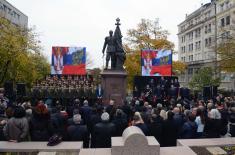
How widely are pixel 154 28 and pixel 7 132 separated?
43.9 meters

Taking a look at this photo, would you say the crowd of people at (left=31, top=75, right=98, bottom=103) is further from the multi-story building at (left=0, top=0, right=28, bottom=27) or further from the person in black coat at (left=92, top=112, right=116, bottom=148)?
the multi-story building at (left=0, top=0, right=28, bottom=27)

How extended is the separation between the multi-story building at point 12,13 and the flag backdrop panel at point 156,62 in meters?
41.5

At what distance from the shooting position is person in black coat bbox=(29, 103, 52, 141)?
998 cm

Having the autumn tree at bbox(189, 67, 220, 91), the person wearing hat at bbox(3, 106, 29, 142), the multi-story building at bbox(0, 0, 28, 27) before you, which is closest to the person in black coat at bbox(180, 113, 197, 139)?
the person wearing hat at bbox(3, 106, 29, 142)

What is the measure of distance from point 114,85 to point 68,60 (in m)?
7.41

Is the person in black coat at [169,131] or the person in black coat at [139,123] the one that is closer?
the person in black coat at [139,123]

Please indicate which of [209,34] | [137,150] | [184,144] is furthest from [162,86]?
[209,34]

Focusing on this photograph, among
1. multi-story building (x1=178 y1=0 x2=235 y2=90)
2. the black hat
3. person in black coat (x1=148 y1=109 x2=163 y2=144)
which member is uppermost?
multi-story building (x1=178 y1=0 x2=235 y2=90)

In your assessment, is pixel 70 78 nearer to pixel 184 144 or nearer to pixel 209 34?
pixel 184 144

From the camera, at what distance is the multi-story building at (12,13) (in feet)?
234

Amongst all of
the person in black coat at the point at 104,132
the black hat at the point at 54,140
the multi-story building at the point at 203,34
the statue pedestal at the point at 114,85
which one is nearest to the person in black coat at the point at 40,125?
the black hat at the point at 54,140

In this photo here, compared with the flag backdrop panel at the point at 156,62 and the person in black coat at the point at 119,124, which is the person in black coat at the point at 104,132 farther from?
the flag backdrop panel at the point at 156,62

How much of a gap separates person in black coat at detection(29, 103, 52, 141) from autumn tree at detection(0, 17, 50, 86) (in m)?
23.6

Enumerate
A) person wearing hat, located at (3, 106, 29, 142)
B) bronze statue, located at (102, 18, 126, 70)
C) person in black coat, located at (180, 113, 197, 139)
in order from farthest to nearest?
bronze statue, located at (102, 18, 126, 70) < person in black coat, located at (180, 113, 197, 139) < person wearing hat, located at (3, 106, 29, 142)
